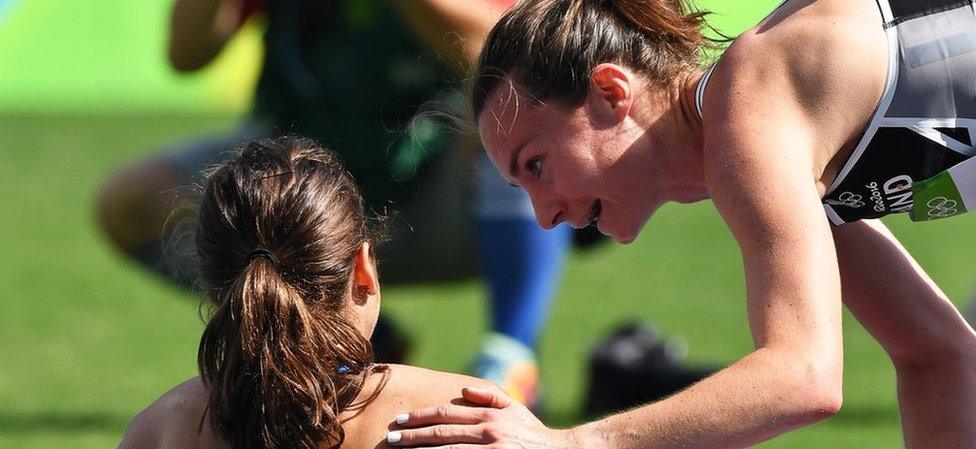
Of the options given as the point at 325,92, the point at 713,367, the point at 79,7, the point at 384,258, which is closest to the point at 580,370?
the point at 713,367

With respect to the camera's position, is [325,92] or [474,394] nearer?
[474,394]

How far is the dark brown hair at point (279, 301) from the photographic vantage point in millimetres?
2180

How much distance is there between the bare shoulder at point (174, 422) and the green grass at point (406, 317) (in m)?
2.20

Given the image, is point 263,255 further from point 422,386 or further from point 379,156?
point 379,156

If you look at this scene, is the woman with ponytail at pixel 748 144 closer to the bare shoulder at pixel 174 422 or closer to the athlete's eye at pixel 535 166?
the athlete's eye at pixel 535 166

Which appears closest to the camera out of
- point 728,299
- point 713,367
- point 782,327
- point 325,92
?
point 782,327

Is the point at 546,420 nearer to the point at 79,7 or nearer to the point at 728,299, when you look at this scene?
the point at 728,299

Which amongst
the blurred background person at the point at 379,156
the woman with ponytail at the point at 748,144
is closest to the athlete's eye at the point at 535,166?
the woman with ponytail at the point at 748,144

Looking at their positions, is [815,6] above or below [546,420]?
above

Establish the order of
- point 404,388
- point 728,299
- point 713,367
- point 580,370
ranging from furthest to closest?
point 728,299
point 580,370
point 713,367
point 404,388

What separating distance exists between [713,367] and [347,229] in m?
3.12

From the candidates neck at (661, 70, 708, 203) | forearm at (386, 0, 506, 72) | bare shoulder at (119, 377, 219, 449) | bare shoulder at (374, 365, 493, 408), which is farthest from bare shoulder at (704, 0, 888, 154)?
forearm at (386, 0, 506, 72)

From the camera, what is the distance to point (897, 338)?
288 cm

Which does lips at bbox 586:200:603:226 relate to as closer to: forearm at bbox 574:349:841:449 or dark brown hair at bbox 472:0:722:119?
dark brown hair at bbox 472:0:722:119
